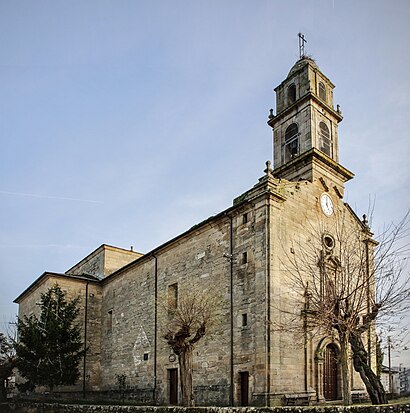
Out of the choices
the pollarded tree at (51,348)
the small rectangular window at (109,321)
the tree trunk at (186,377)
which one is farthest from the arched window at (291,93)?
the pollarded tree at (51,348)

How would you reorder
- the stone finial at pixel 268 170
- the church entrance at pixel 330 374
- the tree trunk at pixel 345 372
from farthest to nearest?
the stone finial at pixel 268 170
the church entrance at pixel 330 374
the tree trunk at pixel 345 372

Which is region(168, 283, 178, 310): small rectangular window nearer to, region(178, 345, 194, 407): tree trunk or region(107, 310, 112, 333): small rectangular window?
region(178, 345, 194, 407): tree trunk

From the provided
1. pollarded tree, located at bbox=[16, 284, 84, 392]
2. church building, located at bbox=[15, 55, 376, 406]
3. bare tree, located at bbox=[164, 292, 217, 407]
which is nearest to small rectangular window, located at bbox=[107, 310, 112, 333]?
church building, located at bbox=[15, 55, 376, 406]

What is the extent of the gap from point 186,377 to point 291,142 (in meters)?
13.6

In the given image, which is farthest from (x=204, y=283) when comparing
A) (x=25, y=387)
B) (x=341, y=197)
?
(x=25, y=387)

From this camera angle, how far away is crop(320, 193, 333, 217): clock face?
23.6 m

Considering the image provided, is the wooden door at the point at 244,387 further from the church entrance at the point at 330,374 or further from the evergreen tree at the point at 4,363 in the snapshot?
the evergreen tree at the point at 4,363

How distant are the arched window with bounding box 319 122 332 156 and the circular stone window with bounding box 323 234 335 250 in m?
4.62

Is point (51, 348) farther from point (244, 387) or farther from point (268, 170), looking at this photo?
point (268, 170)

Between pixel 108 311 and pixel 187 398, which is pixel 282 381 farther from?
pixel 108 311

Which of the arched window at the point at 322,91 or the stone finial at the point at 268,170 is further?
the arched window at the point at 322,91

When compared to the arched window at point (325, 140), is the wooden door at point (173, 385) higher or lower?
lower

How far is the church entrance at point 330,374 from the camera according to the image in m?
20.4

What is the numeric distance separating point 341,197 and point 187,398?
1356 centimetres
